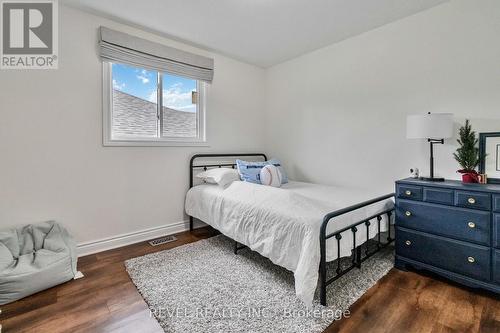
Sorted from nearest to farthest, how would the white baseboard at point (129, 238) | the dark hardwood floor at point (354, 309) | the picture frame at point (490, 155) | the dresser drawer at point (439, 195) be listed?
the dark hardwood floor at point (354, 309) < the dresser drawer at point (439, 195) < the picture frame at point (490, 155) < the white baseboard at point (129, 238)

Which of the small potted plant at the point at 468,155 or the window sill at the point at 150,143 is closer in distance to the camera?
the small potted plant at the point at 468,155

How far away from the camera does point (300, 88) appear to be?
3619mm

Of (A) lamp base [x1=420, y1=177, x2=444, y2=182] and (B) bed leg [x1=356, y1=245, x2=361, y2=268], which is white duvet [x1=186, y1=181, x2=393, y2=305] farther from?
(A) lamp base [x1=420, y1=177, x2=444, y2=182]

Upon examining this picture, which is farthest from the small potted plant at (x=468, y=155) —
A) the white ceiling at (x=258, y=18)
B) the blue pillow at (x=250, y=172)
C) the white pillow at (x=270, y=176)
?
the blue pillow at (x=250, y=172)

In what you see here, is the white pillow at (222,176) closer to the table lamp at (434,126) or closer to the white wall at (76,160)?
the white wall at (76,160)

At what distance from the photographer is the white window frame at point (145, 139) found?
103 inches

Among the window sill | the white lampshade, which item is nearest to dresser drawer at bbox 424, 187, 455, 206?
the white lampshade

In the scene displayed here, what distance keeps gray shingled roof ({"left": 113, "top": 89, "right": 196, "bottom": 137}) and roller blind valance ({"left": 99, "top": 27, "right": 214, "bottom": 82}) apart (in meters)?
0.39

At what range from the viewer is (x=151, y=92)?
3.02 metres

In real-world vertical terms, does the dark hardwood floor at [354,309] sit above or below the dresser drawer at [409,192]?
below

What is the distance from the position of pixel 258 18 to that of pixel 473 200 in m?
2.52

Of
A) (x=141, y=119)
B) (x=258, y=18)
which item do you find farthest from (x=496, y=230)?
(x=141, y=119)

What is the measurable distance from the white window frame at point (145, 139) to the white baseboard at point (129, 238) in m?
1.04

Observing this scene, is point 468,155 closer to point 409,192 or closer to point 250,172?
point 409,192
